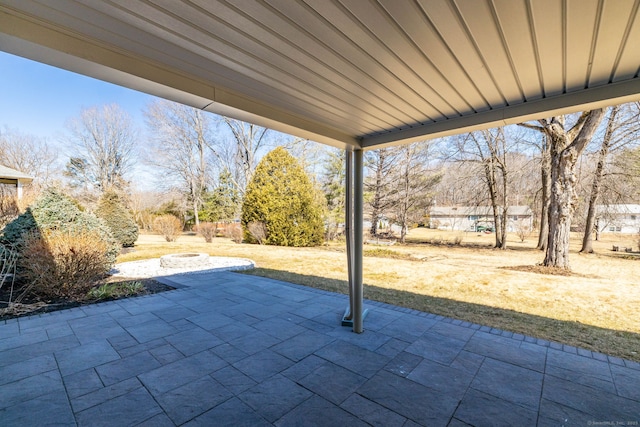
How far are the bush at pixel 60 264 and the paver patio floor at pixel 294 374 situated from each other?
779 millimetres

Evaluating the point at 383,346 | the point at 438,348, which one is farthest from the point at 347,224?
the point at 438,348

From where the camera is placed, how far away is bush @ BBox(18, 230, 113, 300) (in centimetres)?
414

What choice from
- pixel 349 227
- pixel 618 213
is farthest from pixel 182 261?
pixel 618 213

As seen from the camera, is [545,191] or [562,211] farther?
[545,191]

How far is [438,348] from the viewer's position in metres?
2.81

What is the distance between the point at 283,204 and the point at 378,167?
18.4ft

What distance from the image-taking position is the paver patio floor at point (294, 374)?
74.7 inches

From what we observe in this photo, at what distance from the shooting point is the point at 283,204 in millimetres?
12008

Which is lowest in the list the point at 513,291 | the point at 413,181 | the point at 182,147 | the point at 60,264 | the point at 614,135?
the point at 513,291

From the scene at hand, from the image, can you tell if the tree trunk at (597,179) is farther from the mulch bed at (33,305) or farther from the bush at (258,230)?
the mulch bed at (33,305)

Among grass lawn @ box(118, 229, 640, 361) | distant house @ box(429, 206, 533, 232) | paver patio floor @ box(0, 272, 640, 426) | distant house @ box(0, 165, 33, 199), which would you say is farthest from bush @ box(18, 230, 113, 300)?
distant house @ box(429, 206, 533, 232)

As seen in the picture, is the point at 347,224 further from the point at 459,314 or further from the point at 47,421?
the point at 47,421

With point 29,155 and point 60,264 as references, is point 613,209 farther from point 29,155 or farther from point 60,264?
point 29,155

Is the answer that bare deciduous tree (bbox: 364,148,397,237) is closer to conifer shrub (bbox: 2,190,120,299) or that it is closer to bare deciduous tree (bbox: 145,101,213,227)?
bare deciduous tree (bbox: 145,101,213,227)
